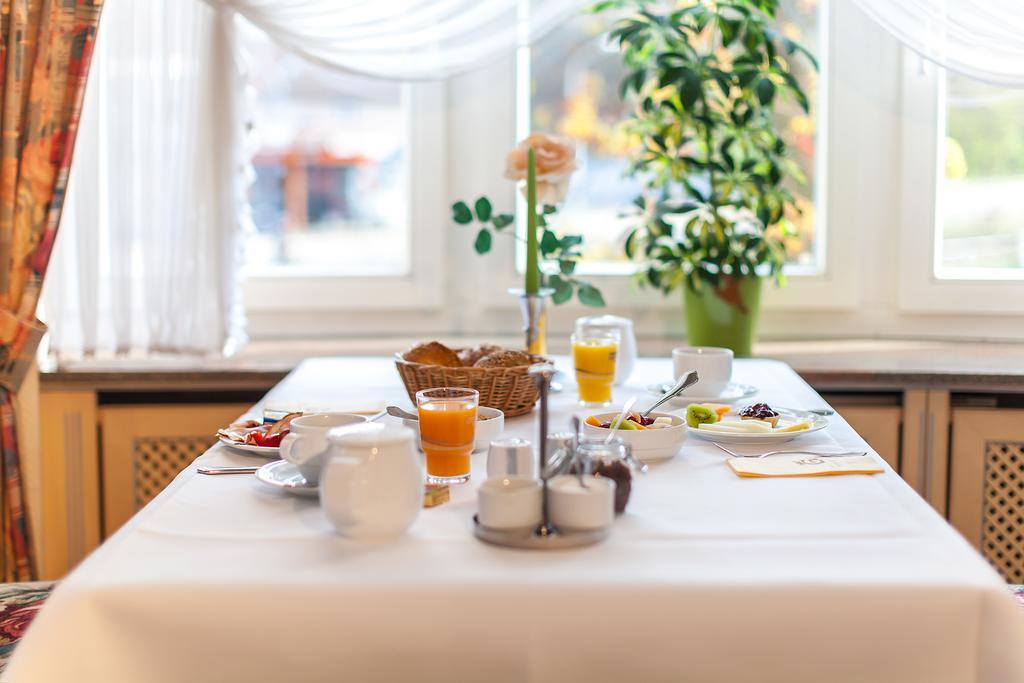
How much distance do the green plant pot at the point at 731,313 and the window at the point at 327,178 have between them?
759 millimetres

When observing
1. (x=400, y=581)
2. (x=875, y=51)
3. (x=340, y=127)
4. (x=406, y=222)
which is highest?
(x=875, y=51)

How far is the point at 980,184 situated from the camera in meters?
2.63

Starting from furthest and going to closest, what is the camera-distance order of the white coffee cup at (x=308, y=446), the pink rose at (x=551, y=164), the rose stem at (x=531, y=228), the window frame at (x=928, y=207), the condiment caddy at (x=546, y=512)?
the window frame at (x=928, y=207)
the pink rose at (x=551, y=164)
the rose stem at (x=531, y=228)
the white coffee cup at (x=308, y=446)
the condiment caddy at (x=546, y=512)

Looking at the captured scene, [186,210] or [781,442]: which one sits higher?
[186,210]

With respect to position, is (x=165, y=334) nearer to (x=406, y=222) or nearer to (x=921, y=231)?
(x=406, y=222)

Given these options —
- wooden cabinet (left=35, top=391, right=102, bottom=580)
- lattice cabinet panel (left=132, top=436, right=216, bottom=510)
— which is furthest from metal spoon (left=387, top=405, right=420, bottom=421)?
wooden cabinet (left=35, top=391, right=102, bottom=580)

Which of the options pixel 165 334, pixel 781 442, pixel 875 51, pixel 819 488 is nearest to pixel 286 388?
pixel 165 334

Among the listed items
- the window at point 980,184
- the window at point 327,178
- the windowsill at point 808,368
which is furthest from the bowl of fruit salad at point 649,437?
the window at point 980,184

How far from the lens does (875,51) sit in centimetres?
262

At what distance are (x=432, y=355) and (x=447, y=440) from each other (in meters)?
0.41

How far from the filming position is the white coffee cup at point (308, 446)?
1.19m

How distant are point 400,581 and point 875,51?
2.13 meters

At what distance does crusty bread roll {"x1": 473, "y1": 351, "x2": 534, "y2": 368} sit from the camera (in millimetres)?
1632

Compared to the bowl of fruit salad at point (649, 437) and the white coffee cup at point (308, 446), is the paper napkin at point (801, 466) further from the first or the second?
the white coffee cup at point (308, 446)
